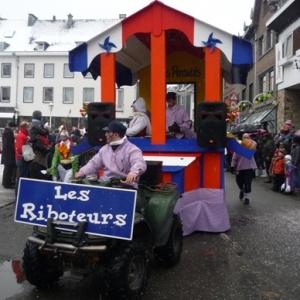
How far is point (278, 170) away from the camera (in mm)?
11656

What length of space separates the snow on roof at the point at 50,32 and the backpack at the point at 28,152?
130ft

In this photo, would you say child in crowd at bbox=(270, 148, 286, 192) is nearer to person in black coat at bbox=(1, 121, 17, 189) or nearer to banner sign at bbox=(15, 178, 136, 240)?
person in black coat at bbox=(1, 121, 17, 189)

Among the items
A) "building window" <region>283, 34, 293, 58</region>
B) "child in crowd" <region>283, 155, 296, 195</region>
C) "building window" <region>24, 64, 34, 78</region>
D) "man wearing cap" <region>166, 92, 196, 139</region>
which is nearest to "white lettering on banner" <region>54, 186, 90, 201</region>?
"man wearing cap" <region>166, 92, 196, 139</region>

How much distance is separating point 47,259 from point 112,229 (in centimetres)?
73

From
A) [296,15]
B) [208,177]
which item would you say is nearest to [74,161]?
[208,177]

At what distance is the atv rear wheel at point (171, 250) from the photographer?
4.96 metres

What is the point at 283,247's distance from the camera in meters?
6.05

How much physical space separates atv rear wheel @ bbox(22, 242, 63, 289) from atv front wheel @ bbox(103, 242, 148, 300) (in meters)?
0.64

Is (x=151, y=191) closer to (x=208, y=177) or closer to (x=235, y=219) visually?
(x=208, y=177)

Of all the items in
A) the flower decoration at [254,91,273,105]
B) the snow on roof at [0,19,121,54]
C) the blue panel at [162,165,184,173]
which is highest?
the snow on roof at [0,19,121,54]

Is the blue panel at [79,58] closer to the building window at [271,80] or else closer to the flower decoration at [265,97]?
the flower decoration at [265,97]

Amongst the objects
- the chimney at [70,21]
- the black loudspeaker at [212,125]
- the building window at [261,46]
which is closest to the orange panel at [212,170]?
the black loudspeaker at [212,125]

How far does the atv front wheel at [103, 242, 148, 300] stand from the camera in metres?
3.80

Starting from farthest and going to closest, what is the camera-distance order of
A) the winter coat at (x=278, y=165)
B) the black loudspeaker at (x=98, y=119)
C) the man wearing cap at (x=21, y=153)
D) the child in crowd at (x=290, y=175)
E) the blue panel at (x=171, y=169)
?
the winter coat at (x=278, y=165) < the child in crowd at (x=290, y=175) < the man wearing cap at (x=21, y=153) < the black loudspeaker at (x=98, y=119) < the blue panel at (x=171, y=169)
